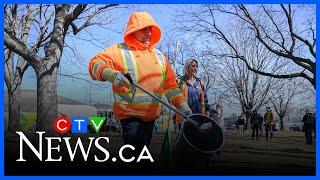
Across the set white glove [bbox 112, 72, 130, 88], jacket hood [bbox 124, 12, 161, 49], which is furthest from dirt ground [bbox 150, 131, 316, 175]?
jacket hood [bbox 124, 12, 161, 49]

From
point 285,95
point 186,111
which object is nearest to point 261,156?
point 285,95

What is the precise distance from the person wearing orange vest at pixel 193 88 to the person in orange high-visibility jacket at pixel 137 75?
17cm

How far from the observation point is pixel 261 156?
5.94m

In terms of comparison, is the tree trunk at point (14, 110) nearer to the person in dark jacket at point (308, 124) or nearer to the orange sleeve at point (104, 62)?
the orange sleeve at point (104, 62)

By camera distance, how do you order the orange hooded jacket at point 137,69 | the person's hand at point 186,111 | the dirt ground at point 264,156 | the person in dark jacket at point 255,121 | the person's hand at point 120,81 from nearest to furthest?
the person's hand at point 120,81 → the orange hooded jacket at point 137,69 → the person's hand at point 186,111 → the dirt ground at point 264,156 → the person in dark jacket at point 255,121

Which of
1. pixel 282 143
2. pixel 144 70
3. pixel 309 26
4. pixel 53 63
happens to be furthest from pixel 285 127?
pixel 53 63

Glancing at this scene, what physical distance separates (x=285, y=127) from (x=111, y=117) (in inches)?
71.7

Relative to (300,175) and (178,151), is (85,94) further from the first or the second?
(300,175)

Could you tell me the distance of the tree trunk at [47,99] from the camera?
578 centimetres

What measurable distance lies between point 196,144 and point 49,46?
5.87 ft

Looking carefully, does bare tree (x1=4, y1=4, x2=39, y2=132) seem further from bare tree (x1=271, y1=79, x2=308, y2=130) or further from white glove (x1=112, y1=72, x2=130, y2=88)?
bare tree (x1=271, y1=79, x2=308, y2=130)

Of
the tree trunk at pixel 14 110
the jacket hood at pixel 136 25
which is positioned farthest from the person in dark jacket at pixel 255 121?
the tree trunk at pixel 14 110

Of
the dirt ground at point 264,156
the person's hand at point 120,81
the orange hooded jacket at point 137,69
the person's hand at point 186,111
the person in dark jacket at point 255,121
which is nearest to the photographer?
the person's hand at point 120,81

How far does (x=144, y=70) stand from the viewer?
5.68 metres
